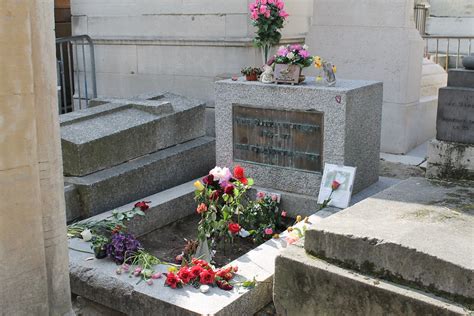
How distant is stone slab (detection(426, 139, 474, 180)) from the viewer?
18.6ft

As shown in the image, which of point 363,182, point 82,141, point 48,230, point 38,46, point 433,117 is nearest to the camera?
point 38,46

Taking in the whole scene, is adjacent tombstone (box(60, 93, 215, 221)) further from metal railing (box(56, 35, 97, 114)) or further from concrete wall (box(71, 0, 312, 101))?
metal railing (box(56, 35, 97, 114))

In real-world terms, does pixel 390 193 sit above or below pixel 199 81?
below

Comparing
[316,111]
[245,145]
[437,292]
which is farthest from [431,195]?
[245,145]

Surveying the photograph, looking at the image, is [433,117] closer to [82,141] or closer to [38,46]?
[82,141]

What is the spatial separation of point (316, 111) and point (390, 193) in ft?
5.03

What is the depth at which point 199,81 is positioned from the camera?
8.93 metres

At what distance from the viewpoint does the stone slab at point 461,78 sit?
5.74 m

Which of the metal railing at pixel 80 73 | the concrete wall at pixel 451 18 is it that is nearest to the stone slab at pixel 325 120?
the metal railing at pixel 80 73

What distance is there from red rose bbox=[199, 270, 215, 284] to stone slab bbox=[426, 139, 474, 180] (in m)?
2.83

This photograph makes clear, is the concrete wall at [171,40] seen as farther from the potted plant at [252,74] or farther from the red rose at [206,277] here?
the red rose at [206,277]

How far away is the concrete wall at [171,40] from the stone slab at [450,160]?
3.25 meters

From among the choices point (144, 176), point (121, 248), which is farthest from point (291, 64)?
point (121, 248)

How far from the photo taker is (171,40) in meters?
9.03
